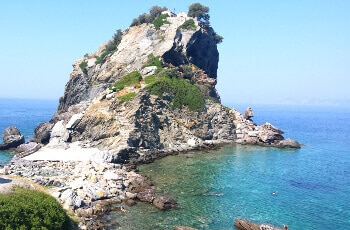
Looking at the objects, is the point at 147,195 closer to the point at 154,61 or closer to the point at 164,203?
the point at 164,203

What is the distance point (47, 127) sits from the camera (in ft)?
245

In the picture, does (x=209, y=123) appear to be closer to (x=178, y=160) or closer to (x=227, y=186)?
(x=178, y=160)

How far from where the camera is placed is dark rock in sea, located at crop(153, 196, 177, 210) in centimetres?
3631

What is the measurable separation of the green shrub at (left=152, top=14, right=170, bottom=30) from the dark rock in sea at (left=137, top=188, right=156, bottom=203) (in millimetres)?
66031

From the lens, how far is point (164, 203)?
36688 mm

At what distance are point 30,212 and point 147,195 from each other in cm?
1665

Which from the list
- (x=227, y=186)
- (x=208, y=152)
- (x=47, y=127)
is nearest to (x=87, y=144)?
(x=47, y=127)

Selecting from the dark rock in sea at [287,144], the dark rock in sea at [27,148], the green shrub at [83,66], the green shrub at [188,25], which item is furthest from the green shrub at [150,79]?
the dark rock in sea at [287,144]

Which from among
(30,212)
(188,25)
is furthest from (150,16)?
(30,212)

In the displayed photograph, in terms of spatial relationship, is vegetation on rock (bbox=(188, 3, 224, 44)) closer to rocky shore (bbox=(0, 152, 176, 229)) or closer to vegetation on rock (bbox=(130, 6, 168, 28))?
vegetation on rock (bbox=(130, 6, 168, 28))

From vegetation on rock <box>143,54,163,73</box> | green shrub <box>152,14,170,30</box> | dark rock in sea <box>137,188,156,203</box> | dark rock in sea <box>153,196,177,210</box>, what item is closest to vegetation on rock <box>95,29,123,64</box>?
green shrub <box>152,14,170,30</box>

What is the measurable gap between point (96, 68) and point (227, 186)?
2618 inches

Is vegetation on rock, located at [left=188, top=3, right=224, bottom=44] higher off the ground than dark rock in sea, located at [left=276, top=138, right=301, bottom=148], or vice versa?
vegetation on rock, located at [left=188, top=3, right=224, bottom=44]

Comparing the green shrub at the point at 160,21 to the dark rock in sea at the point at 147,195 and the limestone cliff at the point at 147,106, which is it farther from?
the dark rock in sea at the point at 147,195
